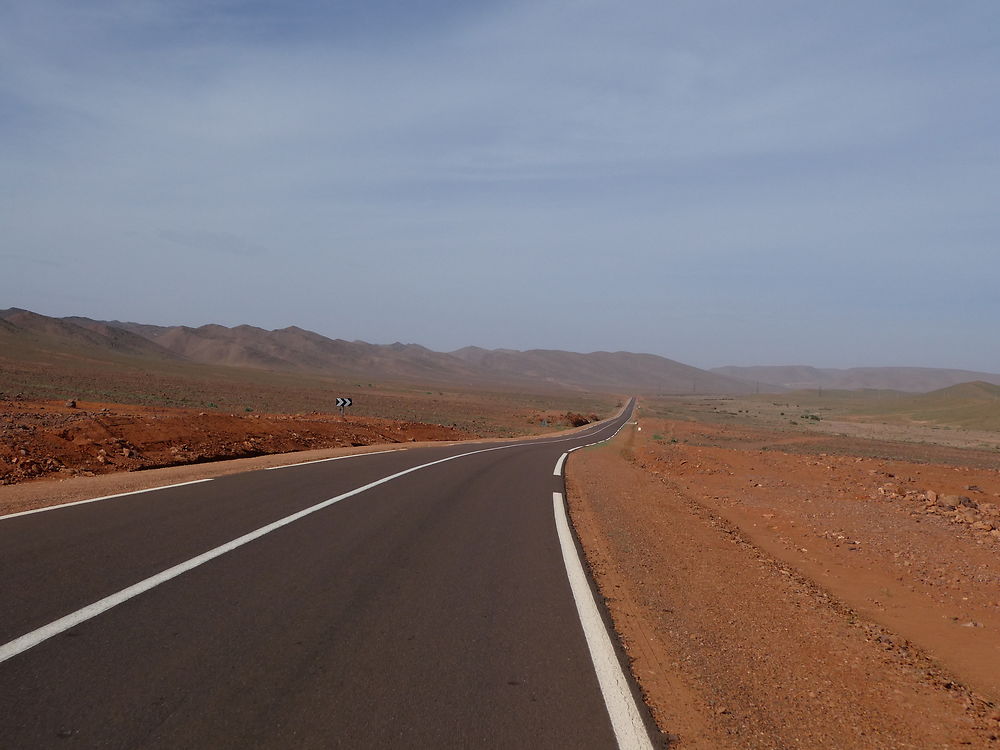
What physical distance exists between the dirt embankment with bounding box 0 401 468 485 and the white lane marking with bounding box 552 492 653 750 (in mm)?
12426

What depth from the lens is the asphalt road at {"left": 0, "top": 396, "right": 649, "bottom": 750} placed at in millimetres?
4043

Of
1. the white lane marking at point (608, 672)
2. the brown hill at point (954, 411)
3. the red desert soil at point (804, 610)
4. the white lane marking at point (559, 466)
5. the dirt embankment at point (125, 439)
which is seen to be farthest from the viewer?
the brown hill at point (954, 411)

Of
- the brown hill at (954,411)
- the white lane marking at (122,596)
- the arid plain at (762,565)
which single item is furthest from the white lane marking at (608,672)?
the brown hill at (954,411)

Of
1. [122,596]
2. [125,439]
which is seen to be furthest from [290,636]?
[125,439]

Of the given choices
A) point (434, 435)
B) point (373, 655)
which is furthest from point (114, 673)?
point (434, 435)

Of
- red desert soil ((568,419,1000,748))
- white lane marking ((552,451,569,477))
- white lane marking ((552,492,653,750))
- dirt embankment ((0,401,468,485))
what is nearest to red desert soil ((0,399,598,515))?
dirt embankment ((0,401,468,485))

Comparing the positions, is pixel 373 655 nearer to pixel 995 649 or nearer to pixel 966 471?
pixel 995 649

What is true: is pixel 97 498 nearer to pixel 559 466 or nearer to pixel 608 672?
pixel 608 672

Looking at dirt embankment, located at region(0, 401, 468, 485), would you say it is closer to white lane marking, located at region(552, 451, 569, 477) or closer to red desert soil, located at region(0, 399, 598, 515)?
red desert soil, located at region(0, 399, 598, 515)

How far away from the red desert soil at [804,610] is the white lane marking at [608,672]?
0.18 meters

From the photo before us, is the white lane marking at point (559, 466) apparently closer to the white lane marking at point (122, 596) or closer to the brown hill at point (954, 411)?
the white lane marking at point (122, 596)

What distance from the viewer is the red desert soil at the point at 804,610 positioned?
4625 millimetres

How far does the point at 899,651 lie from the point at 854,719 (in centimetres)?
200

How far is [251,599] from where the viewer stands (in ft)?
20.4
